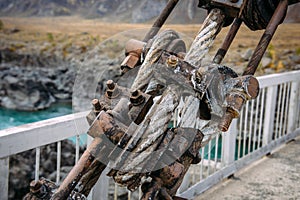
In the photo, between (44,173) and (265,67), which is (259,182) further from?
(265,67)

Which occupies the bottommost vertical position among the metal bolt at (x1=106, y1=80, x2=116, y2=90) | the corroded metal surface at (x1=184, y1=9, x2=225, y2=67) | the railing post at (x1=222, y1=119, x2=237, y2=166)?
the railing post at (x1=222, y1=119, x2=237, y2=166)

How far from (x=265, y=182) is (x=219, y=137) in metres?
0.41

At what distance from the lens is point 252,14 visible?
1.10 metres

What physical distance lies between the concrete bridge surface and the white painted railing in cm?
5

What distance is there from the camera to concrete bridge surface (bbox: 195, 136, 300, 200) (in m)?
2.28

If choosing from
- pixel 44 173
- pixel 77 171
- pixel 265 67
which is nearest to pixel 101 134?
pixel 77 171

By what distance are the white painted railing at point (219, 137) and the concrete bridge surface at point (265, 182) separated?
53mm

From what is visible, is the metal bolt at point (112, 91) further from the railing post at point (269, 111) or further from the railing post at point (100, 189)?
the railing post at point (269, 111)

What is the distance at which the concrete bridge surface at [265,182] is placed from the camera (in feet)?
7.47

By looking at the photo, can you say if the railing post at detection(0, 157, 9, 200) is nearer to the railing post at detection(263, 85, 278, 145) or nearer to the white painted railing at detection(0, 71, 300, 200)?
the white painted railing at detection(0, 71, 300, 200)

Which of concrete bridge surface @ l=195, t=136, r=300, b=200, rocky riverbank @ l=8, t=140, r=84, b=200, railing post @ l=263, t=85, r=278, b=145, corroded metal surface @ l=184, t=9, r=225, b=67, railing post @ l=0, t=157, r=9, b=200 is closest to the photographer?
corroded metal surface @ l=184, t=9, r=225, b=67

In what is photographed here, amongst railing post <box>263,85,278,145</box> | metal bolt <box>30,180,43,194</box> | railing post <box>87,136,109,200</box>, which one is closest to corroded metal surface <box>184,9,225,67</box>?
metal bolt <box>30,180,43,194</box>

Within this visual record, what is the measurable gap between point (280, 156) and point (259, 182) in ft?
2.08

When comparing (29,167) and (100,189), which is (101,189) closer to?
(100,189)
